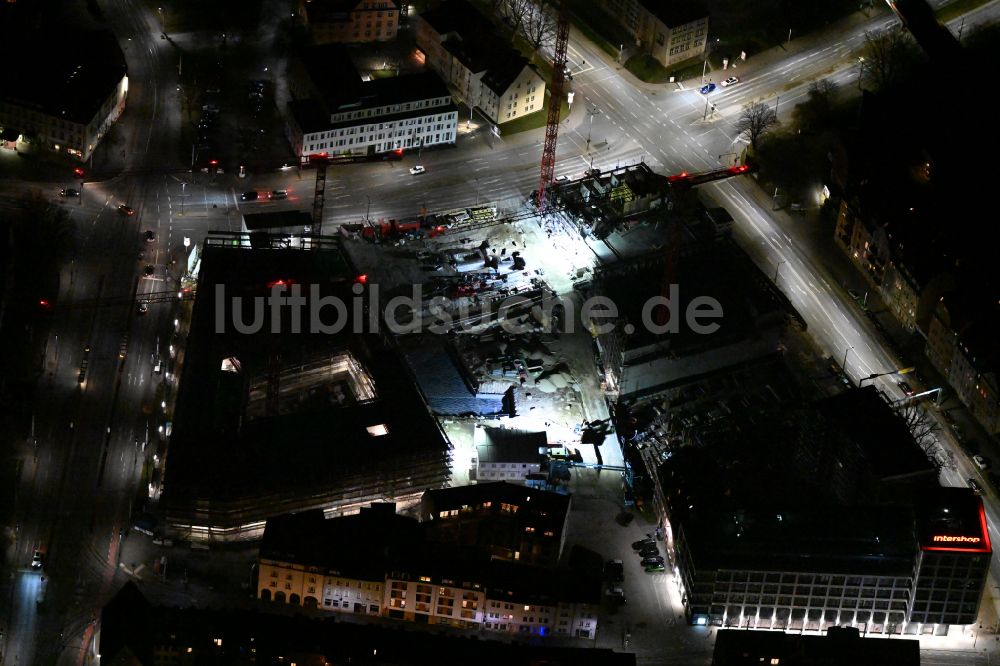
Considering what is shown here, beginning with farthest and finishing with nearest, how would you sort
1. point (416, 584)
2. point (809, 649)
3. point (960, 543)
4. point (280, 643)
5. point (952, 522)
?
point (952, 522)
point (960, 543)
point (416, 584)
point (809, 649)
point (280, 643)

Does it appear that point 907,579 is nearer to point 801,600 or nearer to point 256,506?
point 801,600

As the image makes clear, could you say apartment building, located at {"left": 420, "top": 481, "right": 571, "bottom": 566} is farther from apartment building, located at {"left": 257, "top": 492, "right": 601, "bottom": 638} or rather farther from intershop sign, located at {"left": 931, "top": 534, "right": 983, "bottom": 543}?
intershop sign, located at {"left": 931, "top": 534, "right": 983, "bottom": 543}

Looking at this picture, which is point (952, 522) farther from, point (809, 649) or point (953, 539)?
point (809, 649)

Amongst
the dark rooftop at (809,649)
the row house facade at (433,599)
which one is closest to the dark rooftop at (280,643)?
the row house facade at (433,599)

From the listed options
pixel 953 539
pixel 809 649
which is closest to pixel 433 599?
pixel 809 649

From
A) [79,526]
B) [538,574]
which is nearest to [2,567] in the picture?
[79,526]

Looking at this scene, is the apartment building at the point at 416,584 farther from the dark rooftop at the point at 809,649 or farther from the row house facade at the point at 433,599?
the dark rooftop at the point at 809,649
